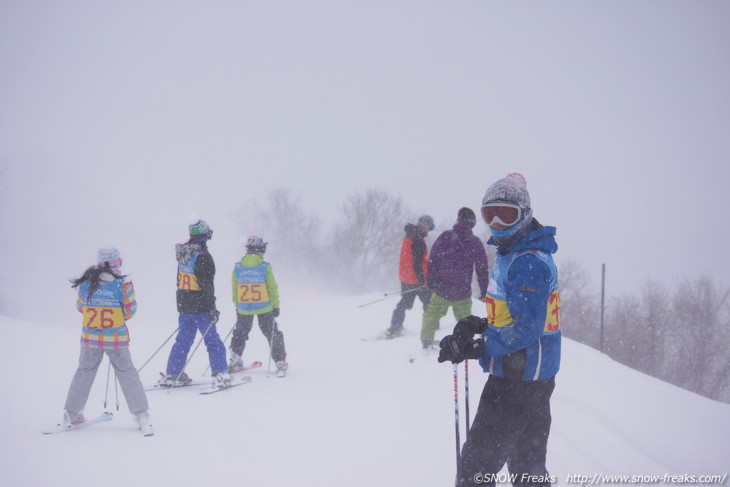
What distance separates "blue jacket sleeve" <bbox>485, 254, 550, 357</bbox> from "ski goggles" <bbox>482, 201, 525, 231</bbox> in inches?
8.5

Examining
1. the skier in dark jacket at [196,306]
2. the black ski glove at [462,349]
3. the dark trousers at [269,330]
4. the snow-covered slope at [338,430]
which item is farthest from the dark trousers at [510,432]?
the dark trousers at [269,330]

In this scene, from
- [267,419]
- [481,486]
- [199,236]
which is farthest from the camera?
[199,236]

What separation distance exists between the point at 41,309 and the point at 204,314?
4005 centimetres

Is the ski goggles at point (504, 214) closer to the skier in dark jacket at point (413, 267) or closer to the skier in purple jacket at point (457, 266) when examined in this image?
the skier in purple jacket at point (457, 266)

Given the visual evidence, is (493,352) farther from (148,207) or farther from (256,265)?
(148,207)

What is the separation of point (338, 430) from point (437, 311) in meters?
2.56

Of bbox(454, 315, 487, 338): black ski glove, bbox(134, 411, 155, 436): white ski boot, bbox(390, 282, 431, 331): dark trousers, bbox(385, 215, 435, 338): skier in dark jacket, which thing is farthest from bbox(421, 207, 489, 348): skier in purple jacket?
bbox(134, 411, 155, 436): white ski boot

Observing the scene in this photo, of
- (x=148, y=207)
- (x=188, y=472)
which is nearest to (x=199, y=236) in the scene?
(x=188, y=472)

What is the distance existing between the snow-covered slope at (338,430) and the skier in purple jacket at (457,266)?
85 cm

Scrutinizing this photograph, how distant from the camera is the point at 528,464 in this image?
243cm

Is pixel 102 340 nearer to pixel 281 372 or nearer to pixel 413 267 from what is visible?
pixel 281 372

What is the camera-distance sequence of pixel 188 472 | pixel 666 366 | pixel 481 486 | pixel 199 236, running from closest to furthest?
pixel 481 486 < pixel 188 472 < pixel 199 236 < pixel 666 366

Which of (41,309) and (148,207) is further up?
(148,207)

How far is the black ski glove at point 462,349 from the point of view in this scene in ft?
7.80
